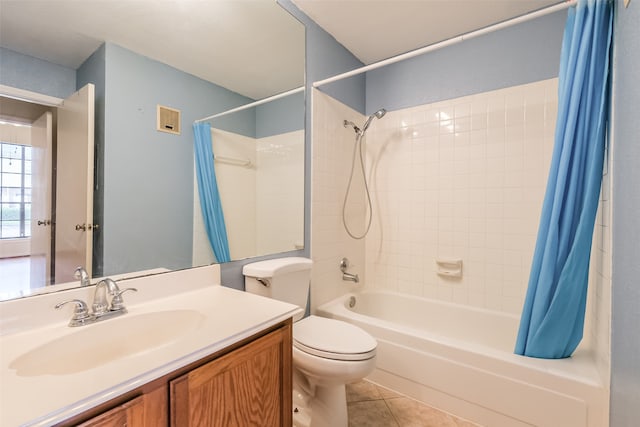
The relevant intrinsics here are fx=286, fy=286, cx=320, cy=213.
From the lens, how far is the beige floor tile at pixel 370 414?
152cm

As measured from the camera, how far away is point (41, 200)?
93 cm

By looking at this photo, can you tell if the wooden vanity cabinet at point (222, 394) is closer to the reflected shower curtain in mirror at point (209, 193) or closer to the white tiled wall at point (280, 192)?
the reflected shower curtain in mirror at point (209, 193)

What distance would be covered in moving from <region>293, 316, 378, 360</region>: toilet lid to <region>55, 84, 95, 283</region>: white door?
0.93m

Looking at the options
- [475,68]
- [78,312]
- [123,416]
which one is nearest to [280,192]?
[78,312]

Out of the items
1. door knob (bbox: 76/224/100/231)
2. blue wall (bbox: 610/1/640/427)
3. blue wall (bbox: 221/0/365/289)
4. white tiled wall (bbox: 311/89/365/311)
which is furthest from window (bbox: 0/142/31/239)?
blue wall (bbox: 610/1/640/427)

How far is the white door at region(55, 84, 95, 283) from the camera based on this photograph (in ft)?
3.21

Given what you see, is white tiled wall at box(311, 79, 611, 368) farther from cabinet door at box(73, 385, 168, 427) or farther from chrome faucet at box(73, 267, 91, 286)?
cabinet door at box(73, 385, 168, 427)

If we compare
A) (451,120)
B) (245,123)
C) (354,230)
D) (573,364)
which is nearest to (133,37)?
(245,123)

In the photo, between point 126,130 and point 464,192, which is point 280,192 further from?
point 464,192

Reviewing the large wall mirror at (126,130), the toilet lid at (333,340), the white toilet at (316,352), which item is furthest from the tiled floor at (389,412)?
the large wall mirror at (126,130)

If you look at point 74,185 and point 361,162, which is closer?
point 74,185

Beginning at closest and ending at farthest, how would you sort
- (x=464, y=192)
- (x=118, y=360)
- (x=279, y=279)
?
(x=118, y=360)
(x=279, y=279)
(x=464, y=192)

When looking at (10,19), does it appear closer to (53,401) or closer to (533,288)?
(53,401)

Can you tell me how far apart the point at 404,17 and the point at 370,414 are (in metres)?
2.47
